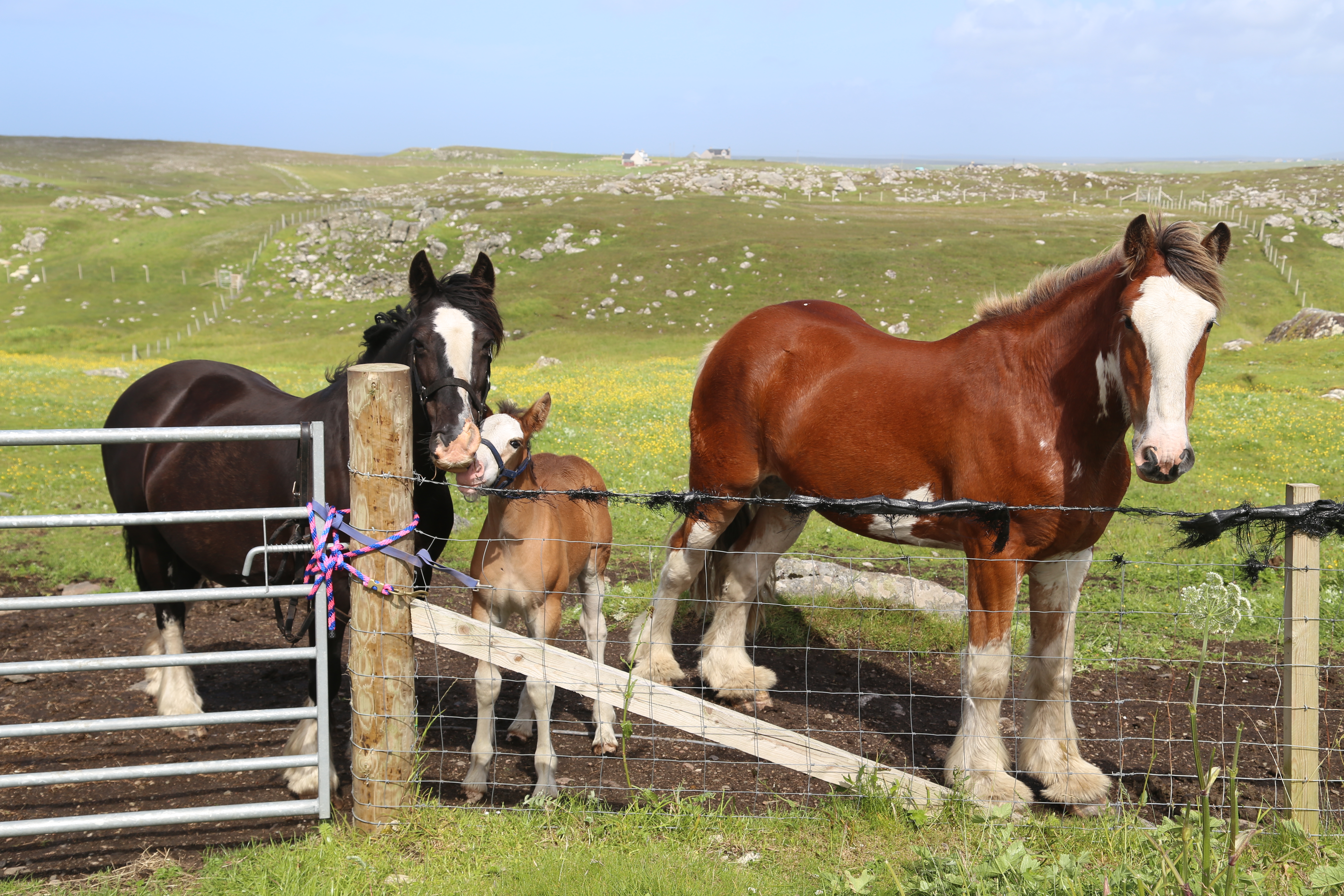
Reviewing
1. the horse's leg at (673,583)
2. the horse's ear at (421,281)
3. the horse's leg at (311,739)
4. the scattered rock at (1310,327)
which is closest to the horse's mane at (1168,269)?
the horse's leg at (673,583)

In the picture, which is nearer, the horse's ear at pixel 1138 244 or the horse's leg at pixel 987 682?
the horse's ear at pixel 1138 244

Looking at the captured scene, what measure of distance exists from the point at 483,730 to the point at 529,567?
99 cm

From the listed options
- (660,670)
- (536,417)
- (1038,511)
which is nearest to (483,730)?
(536,417)

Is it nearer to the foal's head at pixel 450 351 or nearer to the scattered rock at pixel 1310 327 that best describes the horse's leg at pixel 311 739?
the foal's head at pixel 450 351

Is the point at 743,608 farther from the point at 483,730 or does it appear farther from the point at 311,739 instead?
the point at 311,739

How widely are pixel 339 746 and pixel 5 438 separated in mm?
2761

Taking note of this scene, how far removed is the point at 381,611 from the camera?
424 cm

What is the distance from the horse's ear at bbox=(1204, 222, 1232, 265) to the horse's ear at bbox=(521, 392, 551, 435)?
360 cm

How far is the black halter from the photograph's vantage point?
4770 mm

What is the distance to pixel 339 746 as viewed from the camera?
18.8ft

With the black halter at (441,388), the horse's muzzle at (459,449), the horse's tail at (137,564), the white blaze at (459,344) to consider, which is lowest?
the horse's tail at (137,564)

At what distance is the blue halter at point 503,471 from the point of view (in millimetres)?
5113

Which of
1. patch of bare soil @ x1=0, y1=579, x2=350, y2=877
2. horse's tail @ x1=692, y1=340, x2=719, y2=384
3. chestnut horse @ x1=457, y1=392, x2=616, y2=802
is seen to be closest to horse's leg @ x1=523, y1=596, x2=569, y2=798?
chestnut horse @ x1=457, y1=392, x2=616, y2=802

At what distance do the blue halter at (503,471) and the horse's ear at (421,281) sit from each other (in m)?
0.87
